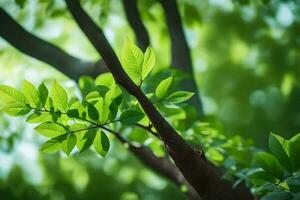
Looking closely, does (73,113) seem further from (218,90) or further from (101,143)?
(218,90)

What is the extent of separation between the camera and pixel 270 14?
115 inches

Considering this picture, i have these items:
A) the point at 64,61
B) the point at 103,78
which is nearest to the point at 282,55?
the point at 64,61

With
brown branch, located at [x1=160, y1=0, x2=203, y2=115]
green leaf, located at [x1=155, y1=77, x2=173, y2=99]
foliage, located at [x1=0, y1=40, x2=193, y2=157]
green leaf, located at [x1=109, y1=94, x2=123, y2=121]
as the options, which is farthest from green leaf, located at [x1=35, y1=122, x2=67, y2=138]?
brown branch, located at [x1=160, y1=0, x2=203, y2=115]

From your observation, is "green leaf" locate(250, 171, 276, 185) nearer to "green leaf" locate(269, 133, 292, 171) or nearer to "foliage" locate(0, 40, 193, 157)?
"green leaf" locate(269, 133, 292, 171)

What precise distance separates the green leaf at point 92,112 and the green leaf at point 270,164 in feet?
1.15

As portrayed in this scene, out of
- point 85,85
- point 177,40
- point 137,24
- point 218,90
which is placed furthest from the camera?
point 218,90

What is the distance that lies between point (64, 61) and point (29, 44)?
0.48 feet

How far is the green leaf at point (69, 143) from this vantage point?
921 millimetres

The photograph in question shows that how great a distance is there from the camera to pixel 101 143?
0.93 metres

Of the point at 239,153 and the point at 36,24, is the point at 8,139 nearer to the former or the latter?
the point at 36,24

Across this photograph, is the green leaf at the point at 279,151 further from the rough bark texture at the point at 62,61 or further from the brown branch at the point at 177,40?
the brown branch at the point at 177,40

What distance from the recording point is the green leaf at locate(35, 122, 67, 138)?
0.91m

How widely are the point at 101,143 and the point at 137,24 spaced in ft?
2.76

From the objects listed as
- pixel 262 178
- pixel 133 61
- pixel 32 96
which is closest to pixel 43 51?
pixel 32 96
